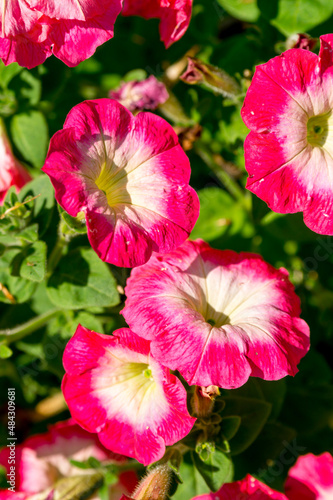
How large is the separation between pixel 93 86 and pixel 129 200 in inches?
49.9

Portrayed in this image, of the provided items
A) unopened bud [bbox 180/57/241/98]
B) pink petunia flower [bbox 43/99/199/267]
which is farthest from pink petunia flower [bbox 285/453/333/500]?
unopened bud [bbox 180/57/241/98]

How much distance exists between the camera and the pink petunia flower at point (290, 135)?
1.57 meters

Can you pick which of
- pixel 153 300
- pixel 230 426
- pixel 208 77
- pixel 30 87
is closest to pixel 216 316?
pixel 153 300

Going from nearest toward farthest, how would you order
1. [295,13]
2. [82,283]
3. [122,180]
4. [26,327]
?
[122,180]
[82,283]
[26,327]
[295,13]

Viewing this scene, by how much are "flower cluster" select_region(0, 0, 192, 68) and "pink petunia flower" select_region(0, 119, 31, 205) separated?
1.56 ft

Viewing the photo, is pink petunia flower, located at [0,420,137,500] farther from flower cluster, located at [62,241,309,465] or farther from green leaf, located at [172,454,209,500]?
flower cluster, located at [62,241,309,465]

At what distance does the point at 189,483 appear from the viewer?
1.95m

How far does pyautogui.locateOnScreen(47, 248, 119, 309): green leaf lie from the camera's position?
1.78 metres

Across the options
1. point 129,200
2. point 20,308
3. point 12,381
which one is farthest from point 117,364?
point 12,381

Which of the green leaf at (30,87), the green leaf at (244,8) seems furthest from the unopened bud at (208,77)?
the green leaf at (30,87)

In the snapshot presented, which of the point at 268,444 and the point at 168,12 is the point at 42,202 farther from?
the point at 268,444

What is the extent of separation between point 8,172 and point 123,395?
954mm

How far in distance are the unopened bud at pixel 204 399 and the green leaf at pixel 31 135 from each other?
4.03ft

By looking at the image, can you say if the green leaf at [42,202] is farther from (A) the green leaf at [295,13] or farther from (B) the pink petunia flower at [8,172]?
(A) the green leaf at [295,13]
